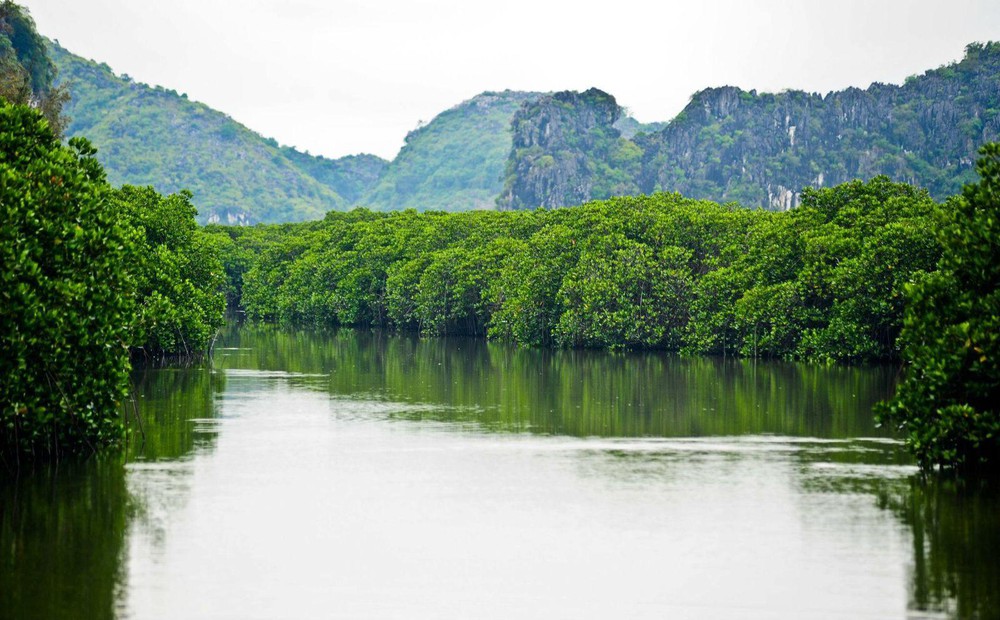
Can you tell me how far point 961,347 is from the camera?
63.1 feet

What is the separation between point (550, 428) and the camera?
2758 centimetres

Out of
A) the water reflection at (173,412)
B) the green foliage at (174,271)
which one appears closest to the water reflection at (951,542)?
the water reflection at (173,412)

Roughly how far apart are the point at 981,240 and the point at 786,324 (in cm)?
2746

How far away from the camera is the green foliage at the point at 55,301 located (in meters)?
19.1

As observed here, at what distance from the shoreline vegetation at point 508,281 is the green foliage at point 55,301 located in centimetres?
4

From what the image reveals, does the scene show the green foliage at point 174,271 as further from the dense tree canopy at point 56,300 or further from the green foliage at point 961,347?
the green foliage at point 961,347

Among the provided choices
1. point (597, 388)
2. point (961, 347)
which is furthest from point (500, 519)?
point (597, 388)

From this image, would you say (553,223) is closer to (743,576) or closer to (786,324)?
(786,324)

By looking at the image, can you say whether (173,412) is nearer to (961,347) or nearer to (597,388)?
(597,388)

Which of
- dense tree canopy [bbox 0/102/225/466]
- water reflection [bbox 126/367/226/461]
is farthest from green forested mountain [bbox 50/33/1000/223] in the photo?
dense tree canopy [bbox 0/102/225/466]

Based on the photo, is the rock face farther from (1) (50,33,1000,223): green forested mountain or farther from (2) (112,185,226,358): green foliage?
(2) (112,185,226,358): green foliage

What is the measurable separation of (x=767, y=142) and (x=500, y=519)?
138731 mm

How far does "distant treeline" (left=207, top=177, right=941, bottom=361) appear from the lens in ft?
147

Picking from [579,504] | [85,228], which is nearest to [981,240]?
[579,504]
